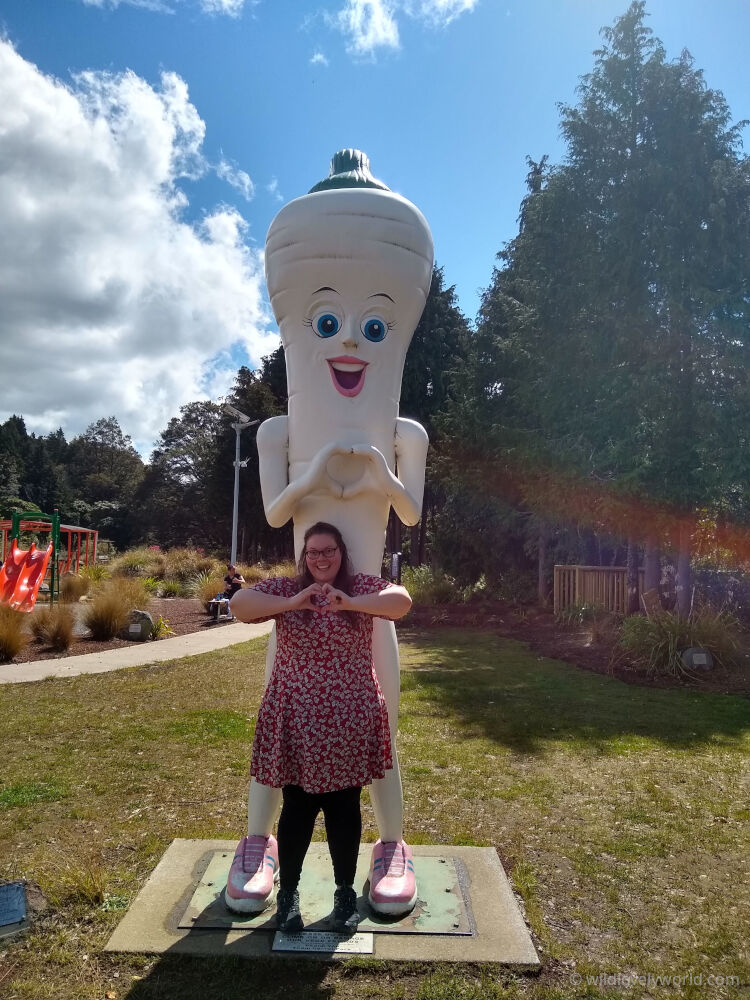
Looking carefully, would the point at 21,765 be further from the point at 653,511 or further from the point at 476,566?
the point at 476,566

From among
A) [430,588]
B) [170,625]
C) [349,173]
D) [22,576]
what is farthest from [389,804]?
[430,588]

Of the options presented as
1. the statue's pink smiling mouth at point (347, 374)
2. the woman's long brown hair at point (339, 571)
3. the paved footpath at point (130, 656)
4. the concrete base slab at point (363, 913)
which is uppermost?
the statue's pink smiling mouth at point (347, 374)

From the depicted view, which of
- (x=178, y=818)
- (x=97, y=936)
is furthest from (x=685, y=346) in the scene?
(x=97, y=936)

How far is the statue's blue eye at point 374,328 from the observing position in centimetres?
312

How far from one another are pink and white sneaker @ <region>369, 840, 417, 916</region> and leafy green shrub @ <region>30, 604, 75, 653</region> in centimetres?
778

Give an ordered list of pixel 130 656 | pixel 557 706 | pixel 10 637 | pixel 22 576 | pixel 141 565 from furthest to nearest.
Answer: pixel 141 565 < pixel 22 576 < pixel 130 656 < pixel 10 637 < pixel 557 706

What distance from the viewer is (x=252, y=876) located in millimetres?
2812

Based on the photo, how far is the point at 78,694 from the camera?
7.01 m

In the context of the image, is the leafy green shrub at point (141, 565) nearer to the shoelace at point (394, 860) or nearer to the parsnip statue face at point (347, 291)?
the parsnip statue face at point (347, 291)

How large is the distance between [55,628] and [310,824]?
814 centimetres

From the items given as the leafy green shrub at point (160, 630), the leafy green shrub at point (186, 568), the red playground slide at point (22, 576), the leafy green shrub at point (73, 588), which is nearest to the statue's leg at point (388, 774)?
the leafy green shrub at point (160, 630)

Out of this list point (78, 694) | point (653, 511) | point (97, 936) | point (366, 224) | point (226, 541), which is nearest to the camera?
point (97, 936)

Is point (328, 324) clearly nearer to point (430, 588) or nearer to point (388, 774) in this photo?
point (388, 774)

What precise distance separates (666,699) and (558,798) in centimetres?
360
